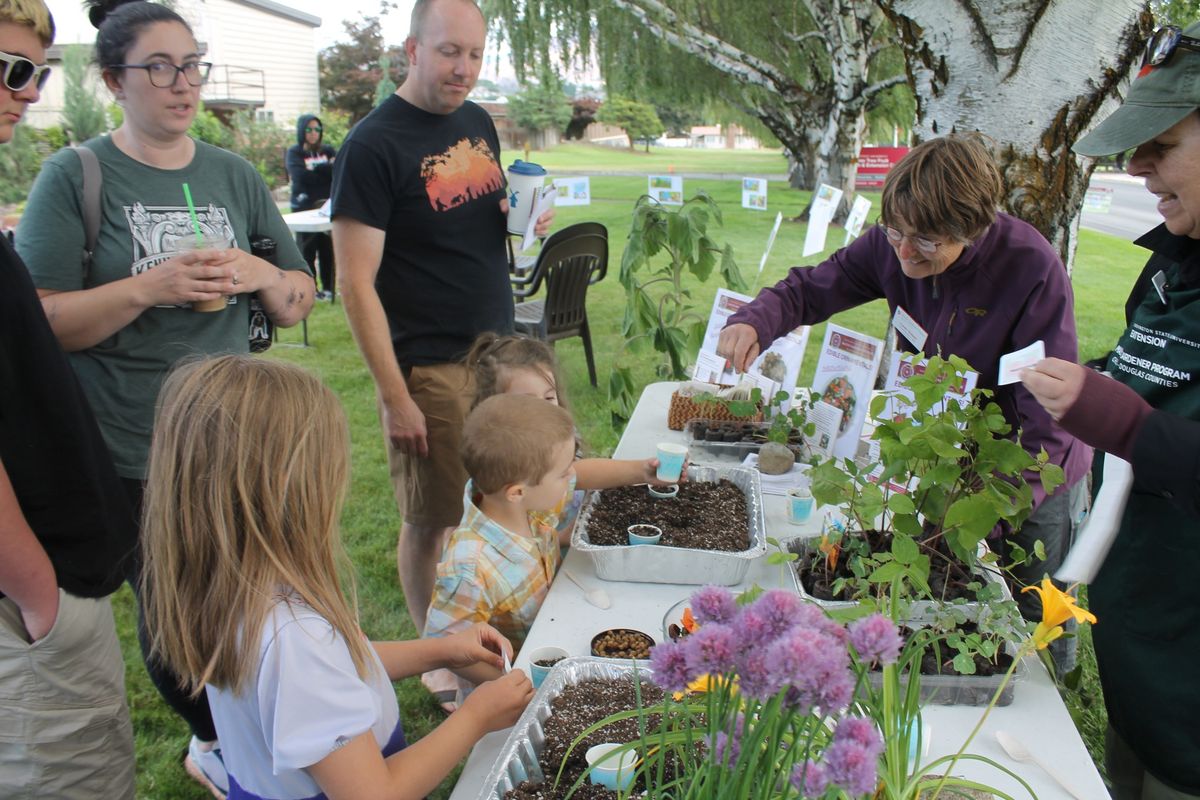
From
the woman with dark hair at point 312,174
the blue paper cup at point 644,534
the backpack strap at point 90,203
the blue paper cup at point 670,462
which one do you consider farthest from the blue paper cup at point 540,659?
the woman with dark hair at point 312,174

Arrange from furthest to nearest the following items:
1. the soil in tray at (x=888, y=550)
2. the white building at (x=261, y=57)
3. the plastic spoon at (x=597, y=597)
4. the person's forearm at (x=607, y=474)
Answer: the white building at (x=261, y=57) < the person's forearm at (x=607, y=474) < the plastic spoon at (x=597, y=597) < the soil in tray at (x=888, y=550)

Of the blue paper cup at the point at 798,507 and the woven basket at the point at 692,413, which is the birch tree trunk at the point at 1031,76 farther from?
the blue paper cup at the point at 798,507

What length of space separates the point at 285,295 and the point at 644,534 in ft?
3.43

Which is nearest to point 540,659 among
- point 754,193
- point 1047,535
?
point 1047,535

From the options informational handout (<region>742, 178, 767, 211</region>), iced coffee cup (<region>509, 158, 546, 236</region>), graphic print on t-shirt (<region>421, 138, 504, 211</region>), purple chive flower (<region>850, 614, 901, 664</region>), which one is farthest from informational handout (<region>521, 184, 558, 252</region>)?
purple chive flower (<region>850, 614, 901, 664</region>)

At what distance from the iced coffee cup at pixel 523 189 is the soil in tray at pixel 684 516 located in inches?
33.8

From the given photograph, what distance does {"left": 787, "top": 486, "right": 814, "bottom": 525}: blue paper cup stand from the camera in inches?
76.9

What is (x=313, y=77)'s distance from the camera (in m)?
28.4

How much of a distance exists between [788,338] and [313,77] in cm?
2983

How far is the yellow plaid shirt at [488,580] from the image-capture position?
164cm

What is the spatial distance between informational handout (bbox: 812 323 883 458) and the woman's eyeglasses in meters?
0.31

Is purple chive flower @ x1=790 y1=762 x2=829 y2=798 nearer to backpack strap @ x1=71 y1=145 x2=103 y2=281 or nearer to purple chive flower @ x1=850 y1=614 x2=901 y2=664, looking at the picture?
purple chive flower @ x1=850 y1=614 x2=901 y2=664

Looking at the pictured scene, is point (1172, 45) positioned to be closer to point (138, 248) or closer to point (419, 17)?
point (419, 17)

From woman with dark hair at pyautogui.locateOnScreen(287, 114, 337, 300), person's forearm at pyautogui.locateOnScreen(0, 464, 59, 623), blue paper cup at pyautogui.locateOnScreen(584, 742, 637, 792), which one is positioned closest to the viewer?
blue paper cup at pyautogui.locateOnScreen(584, 742, 637, 792)
